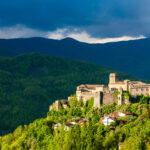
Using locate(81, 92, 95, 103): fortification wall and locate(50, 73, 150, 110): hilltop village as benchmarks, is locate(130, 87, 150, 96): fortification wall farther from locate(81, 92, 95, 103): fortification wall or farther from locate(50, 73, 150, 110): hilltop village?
→ locate(81, 92, 95, 103): fortification wall

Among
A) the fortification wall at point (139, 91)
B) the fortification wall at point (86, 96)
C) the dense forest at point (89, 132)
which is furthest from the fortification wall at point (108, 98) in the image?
the fortification wall at point (139, 91)

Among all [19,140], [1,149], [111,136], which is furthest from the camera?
[1,149]

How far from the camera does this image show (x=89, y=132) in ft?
316

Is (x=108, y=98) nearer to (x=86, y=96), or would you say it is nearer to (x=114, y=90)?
(x=114, y=90)

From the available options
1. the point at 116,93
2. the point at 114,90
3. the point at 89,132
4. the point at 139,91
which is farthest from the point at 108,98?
the point at 89,132

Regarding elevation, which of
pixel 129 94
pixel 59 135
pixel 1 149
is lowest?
pixel 1 149

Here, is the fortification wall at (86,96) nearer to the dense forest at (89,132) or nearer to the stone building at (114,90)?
the stone building at (114,90)

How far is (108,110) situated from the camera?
377 ft

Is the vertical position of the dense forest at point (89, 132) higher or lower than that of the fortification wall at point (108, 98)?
lower

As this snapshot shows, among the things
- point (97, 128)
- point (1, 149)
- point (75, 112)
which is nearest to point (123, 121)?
point (97, 128)

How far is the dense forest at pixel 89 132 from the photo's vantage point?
94250mm

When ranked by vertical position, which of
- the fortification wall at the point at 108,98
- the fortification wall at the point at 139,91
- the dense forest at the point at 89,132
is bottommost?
the dense forest at the point at 89,132

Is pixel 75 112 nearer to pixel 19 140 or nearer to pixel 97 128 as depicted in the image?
pixel 19 140

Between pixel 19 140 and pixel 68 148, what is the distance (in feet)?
84.8
